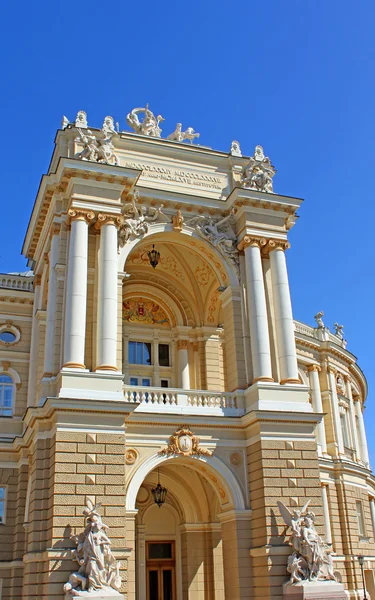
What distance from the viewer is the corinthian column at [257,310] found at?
951 inches

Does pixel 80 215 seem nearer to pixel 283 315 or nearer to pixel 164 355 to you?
pixel 283 315

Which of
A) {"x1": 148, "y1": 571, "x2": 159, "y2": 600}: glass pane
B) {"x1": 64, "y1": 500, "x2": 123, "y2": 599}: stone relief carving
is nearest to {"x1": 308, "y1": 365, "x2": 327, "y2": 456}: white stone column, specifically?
{"x1": 148, "y1": 571, "x2": 159, "y2": 600}: glass pane

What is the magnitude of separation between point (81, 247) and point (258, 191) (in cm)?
757

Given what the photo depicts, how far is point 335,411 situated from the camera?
40.2 metres

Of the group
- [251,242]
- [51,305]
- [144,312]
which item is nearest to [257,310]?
[251,242]

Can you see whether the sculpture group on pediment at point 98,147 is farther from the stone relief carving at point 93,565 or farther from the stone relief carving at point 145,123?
the stone relief carving at point 93,565

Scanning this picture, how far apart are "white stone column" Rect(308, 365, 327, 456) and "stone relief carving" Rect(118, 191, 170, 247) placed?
713 inches

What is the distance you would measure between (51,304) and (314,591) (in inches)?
490

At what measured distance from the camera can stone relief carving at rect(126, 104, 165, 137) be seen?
27.8 meters

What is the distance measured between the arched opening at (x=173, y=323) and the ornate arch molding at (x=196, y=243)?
156 centimetres

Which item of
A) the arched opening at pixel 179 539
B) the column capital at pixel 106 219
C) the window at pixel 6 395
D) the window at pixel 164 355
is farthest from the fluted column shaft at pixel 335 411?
the column capital at pixel 106 219

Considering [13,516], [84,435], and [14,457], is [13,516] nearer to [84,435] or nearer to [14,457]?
[14,457]

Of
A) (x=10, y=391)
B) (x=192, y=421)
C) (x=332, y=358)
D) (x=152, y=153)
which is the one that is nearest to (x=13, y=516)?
(x=10, y=391)

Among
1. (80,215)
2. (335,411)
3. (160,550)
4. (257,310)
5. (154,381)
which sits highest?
(80,215)
